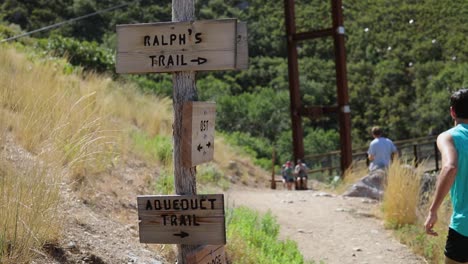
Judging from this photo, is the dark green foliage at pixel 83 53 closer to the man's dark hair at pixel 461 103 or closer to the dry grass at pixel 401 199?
the dry grass at pixel 401 199

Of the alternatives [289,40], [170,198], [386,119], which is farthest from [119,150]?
[386,119]

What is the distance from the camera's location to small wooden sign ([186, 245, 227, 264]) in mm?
3303

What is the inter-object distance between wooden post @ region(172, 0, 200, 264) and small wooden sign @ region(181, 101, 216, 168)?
0.13 feet

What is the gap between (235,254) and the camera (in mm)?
4980

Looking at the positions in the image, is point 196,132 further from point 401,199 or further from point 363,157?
point 363,157

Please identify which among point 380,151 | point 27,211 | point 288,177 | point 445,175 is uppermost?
point 445,175

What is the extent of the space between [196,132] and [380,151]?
733 centimetres

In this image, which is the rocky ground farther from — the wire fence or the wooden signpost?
the wire fence

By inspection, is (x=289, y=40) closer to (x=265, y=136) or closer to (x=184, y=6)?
(x=184, y=6)

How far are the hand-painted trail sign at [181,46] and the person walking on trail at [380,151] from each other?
7.20m

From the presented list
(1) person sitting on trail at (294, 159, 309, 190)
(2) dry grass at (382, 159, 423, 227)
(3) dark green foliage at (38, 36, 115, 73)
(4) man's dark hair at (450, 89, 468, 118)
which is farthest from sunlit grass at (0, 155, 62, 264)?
(3) dark green foliage at (38, 36, 115, 73)

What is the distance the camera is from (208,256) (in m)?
3.45

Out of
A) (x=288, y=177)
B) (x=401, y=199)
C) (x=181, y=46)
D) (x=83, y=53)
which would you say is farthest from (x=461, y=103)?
(x=83, y=53)

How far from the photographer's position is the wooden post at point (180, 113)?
343 cm
